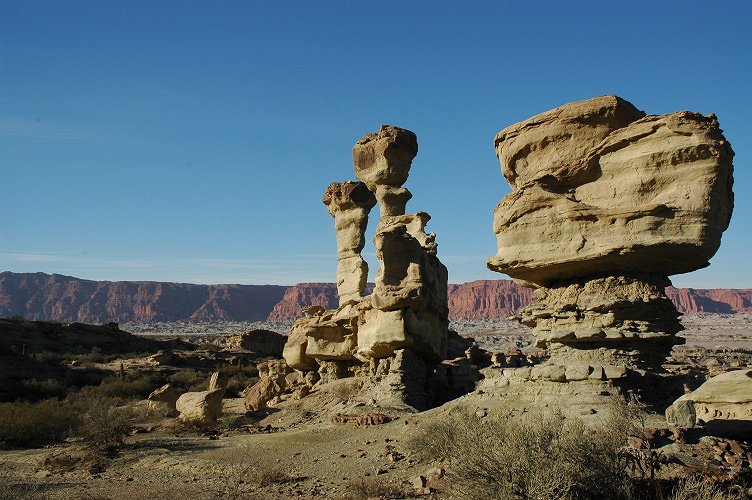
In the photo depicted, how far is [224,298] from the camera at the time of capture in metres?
167

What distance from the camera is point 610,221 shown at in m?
10.9

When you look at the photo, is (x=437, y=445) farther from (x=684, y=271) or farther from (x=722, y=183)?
(x=722, y=183)

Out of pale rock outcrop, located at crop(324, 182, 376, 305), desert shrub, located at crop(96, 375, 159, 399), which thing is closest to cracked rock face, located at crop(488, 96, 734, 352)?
pale rock outcrop, located at crop(324, 182, 376, 305)

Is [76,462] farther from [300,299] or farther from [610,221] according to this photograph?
[300,299]

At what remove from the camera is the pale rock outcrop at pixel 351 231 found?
826 inches

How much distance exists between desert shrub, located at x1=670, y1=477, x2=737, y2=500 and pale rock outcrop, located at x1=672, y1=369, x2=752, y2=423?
3447 mm

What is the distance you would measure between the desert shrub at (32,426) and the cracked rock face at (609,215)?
1148 cm

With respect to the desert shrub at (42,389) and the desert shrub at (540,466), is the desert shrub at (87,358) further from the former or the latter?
the desert shrub at (540,466)

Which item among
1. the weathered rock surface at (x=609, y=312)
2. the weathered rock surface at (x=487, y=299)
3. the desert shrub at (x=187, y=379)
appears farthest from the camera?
the weathered rock surface at (x=487, y=299)

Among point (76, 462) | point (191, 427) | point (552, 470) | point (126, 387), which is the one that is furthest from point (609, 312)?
point (126, 387)

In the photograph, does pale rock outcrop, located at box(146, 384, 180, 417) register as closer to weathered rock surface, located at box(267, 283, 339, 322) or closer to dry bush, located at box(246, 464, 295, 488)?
dry bush, located at box(246, 464, 295, 488)

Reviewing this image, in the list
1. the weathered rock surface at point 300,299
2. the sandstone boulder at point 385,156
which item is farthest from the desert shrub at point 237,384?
the weathered rock surface at point 300,299

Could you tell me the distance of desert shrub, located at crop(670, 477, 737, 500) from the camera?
574cm

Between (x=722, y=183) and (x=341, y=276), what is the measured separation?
44.3ft
